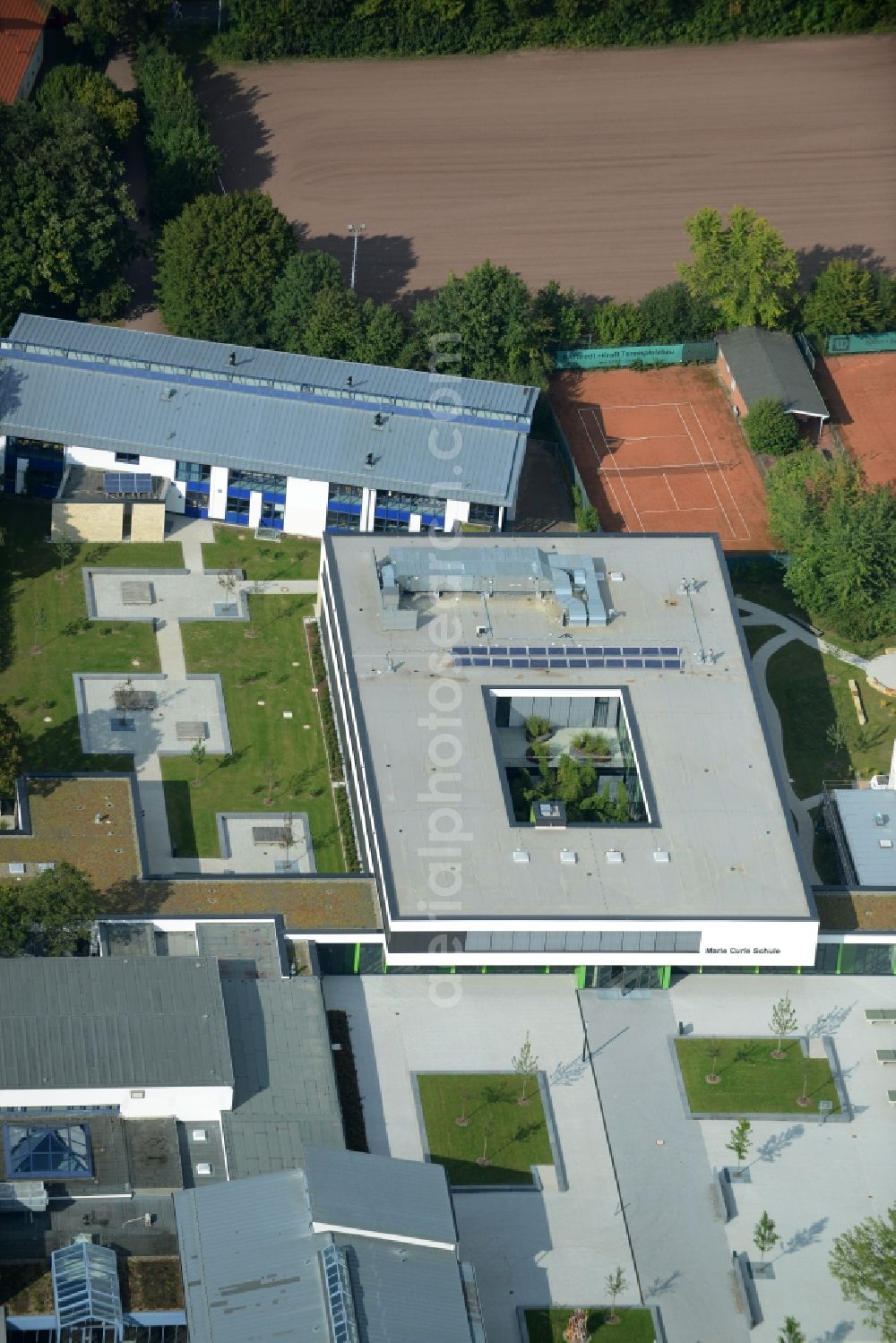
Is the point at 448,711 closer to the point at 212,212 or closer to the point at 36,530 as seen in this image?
the point at 36,530

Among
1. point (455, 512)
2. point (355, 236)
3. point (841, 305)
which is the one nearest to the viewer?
point (455, 512)

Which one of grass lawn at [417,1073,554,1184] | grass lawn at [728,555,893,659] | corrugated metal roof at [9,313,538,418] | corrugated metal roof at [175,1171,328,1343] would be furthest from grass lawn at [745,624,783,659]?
corrugated metal roof at [175,1171,328,1343]

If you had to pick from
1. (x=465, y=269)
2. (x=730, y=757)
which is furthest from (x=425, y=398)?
(x=730, y=757)

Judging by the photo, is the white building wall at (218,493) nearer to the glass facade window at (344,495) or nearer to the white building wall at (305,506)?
the white building wall at (305,506)

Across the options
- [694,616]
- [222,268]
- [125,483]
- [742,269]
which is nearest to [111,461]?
[125,483]

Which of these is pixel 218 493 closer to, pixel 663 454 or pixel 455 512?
pixel 455 512

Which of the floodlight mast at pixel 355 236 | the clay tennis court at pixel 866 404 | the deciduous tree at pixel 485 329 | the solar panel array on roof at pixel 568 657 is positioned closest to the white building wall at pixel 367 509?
the deciduous tree at pixel 485 329

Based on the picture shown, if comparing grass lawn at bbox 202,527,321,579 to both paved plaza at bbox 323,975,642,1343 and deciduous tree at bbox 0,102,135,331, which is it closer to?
deciduous tree at bbox 0,102,135,331
